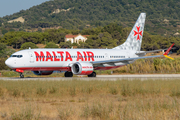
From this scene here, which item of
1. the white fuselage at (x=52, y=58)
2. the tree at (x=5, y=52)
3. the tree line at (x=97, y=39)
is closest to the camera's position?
the white fuselage at (x=52, y=58)

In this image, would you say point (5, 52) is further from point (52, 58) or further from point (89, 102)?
point (89, 102)

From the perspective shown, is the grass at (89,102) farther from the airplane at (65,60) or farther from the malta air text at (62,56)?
the malta air text at (62,56)

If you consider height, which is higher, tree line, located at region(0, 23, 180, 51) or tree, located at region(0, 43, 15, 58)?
tree line, located at region(0, 23, 180, 51)

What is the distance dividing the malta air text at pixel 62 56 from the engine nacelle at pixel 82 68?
55.5 inches

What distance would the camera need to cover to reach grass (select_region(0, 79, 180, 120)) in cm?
1230

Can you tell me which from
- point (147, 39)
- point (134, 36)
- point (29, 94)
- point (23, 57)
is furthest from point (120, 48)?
point (147, 39)

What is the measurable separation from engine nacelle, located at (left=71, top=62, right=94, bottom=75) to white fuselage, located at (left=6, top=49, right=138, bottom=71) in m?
0.89

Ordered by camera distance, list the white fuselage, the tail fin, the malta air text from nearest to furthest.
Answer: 1. the white fuselage
2. the malta air text
3. the tail fin

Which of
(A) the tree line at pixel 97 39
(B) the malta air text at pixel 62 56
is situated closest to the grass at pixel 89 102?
(B) the malta air text at pixel 62 56

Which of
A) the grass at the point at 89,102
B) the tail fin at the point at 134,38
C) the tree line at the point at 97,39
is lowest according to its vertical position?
the grass at the point at 89,102

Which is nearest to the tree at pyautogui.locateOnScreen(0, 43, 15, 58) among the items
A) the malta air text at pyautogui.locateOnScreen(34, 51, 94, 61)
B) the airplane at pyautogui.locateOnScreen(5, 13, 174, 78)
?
the airplane at pyautogui.locateOnScreen(5, 13, 174, 78)

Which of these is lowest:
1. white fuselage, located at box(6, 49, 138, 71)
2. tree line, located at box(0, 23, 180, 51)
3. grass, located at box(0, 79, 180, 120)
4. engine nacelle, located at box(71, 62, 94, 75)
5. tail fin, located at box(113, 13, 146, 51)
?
grass, located at box(0, 79, 180, 120)

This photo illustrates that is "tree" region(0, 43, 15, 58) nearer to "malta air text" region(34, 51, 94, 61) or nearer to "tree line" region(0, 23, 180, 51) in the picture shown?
"tree line" region(0, 23, 180, 51)

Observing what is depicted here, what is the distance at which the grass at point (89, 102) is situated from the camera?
1230 centimetres
